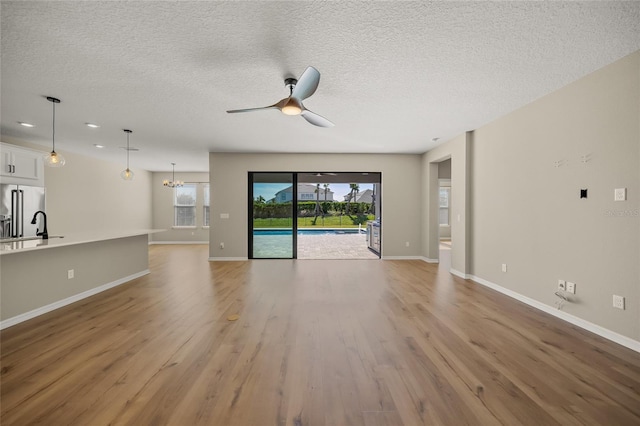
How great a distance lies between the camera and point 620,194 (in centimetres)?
248

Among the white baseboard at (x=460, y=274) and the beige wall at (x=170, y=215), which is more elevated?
the beige wall at (x=170, y=215)

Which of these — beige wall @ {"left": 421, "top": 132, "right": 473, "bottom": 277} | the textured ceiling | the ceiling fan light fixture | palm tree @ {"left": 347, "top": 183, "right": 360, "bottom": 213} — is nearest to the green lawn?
palm tree @ {"left": 347, "top": 183, "right": 360, "bottom": 213}

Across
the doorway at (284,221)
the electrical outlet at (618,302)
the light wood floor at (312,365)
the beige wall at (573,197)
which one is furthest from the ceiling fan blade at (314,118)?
the electrical outlet at (618,302)

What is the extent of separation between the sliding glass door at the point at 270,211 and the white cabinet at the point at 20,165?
3925 mm

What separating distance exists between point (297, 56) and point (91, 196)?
765cm

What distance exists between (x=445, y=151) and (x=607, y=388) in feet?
14.8

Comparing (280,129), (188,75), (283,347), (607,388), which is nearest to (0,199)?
(188,75)

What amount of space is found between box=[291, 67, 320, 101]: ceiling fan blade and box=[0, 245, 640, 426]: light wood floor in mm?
2387

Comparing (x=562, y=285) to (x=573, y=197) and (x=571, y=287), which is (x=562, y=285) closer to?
(x=571, y=287)

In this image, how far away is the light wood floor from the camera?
5.18 ft

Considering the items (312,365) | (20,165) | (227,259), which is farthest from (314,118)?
(20,165)

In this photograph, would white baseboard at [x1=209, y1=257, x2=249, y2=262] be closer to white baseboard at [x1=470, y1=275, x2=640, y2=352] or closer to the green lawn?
white baseboard at [x1=470, y1=275, x2=640, y2=352]

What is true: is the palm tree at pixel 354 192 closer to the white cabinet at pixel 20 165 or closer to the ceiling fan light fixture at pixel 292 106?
the ceiling fan light fixture at pixel 292 106

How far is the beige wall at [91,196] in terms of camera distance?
6.04m
